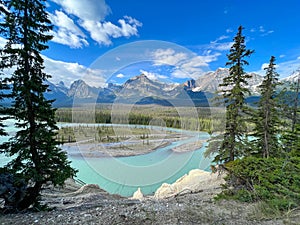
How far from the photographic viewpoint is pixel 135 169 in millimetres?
26031

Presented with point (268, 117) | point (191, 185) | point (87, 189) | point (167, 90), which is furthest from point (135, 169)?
point (167, 90)

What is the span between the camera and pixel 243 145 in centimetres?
912

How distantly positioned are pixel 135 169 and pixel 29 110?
23097 mm

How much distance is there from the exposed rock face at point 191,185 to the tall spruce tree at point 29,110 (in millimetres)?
8875

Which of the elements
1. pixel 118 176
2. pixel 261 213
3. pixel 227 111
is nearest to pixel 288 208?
pixel 261 213

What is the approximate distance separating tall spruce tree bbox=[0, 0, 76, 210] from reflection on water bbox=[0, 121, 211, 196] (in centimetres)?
1443

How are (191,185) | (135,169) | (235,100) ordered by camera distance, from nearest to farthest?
(235,100), (191,185), (135,169)

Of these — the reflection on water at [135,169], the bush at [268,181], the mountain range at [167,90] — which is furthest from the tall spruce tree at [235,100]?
the reflection on water at [135,169]

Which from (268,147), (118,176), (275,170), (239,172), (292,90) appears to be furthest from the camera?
(118,176)

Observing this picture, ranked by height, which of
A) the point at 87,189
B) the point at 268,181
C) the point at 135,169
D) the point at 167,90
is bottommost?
the point at 135,169

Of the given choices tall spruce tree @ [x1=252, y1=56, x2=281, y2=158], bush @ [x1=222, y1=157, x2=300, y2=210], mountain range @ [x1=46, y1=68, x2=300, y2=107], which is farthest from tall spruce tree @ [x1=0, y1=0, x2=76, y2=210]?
tall spruce tree @ [x1=252, y1=56, x2=281, y2=158]

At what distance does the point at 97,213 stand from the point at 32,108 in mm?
3817

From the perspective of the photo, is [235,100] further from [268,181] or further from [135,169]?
[135,169]

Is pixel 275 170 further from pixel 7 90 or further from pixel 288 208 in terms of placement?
pixel 7 90
